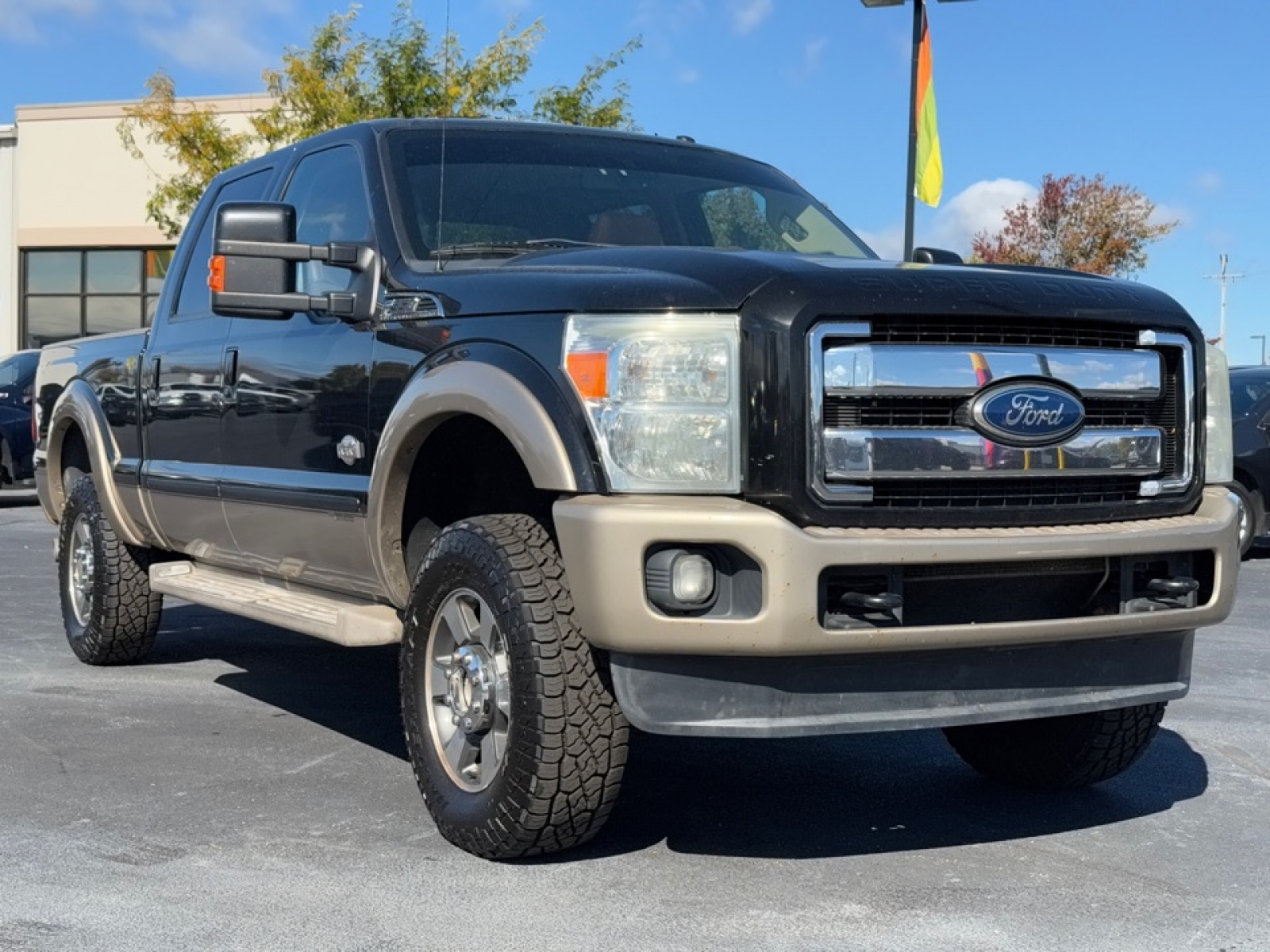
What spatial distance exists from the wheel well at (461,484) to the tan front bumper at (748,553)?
0.64 meters

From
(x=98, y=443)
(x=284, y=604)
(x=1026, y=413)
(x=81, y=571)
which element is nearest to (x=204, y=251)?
(x=98, y=443)

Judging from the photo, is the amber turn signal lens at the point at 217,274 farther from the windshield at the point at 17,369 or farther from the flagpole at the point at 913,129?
the windshield at the point at 17,369

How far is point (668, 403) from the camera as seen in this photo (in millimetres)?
3760

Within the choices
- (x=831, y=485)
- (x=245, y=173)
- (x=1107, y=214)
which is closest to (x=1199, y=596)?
(x=831, y=485)

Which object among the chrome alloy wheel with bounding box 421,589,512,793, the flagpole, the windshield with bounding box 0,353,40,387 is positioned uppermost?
the flagpole

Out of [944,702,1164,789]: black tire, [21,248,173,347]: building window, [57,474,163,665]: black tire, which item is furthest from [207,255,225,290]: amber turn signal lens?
[21,248,173,347]: building window

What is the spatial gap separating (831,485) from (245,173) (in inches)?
135

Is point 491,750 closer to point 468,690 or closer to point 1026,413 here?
point 468,690

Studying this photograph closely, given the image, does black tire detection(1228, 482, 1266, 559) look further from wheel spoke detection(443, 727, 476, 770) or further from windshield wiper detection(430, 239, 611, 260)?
wheel spoke detection(443, 727, 476, 770)

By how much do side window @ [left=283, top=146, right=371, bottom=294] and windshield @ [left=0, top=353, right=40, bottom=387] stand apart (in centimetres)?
1254

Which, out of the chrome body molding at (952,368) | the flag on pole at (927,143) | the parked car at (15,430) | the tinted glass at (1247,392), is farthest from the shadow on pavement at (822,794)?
the parked car at (15,430)

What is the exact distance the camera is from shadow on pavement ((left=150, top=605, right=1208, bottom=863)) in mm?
4398

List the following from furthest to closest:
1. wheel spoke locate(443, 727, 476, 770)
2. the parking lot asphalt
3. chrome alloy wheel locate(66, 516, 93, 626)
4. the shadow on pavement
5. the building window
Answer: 1. the building window
2. chrome alloy wheel locate(66, 516, 93, 626)
3. the shadow on pavement
4. wheel spoke locate(443, 727, 476, 770)
5. the parking lot asphalt

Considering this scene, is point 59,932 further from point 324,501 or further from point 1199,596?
point 1199,596
